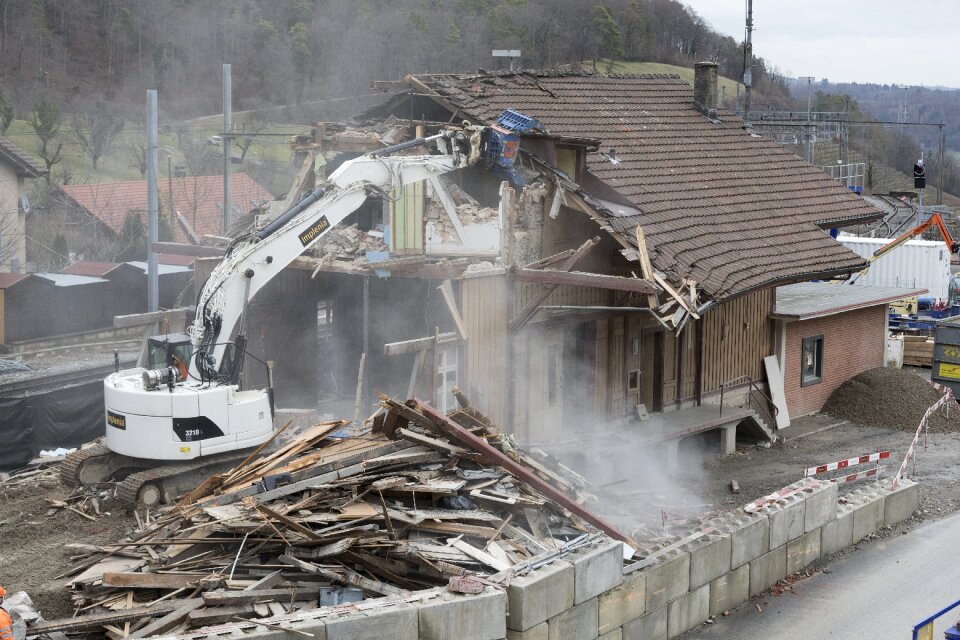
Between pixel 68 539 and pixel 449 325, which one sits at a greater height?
pixel 449 325

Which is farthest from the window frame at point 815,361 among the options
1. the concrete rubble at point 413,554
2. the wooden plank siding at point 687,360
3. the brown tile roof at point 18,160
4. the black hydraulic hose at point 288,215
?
the brown tile roof at point 18,160

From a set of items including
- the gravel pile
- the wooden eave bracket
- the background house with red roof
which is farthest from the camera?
the background house with red roof

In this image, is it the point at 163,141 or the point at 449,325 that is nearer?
the point at 449,325

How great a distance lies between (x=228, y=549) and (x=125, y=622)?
1.34 metres

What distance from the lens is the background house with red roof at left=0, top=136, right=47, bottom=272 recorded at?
37938mm

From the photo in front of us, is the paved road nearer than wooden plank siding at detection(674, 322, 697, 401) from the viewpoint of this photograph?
Yes

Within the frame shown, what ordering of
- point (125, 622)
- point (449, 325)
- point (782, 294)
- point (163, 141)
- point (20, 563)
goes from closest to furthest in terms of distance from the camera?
point (125, 622), point (20, 563), point (449, 325), point (782, 294), point (163, 141)

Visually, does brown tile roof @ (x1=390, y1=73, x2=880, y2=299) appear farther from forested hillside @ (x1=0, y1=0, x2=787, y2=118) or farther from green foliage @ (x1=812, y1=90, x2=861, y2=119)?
green foliage @ (x1=812, y1=90, x2=861, y2=119)

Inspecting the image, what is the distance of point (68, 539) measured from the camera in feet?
42.0

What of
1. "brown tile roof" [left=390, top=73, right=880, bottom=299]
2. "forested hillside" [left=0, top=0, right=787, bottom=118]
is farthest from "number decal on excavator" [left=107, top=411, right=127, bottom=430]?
"forested hillside" [left=0, top=0, right=787, bottom=118]

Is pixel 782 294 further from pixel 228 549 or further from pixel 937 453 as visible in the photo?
pixel 228 549

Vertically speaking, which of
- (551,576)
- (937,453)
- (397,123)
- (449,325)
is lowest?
(937,453)

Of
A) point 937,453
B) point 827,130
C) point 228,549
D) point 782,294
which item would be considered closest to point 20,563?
point 228,549

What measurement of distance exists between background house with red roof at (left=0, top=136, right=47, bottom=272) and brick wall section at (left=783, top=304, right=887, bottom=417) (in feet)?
86.7
